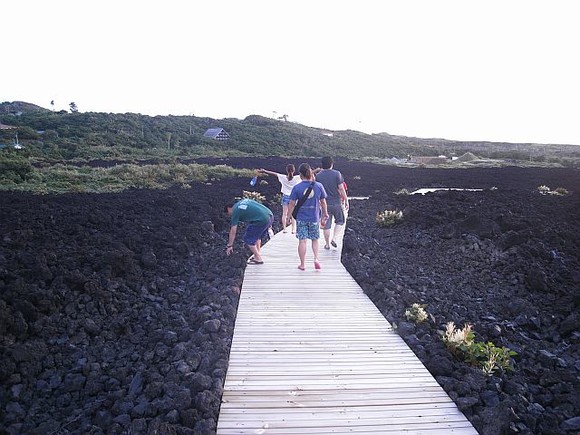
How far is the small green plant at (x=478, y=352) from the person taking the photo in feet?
14.4

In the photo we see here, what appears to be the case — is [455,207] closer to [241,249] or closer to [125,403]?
Answer: [241,249]

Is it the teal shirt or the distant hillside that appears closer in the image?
the teal shirt

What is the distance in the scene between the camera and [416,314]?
536cm

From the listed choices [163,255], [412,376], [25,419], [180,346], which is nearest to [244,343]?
[180,346]

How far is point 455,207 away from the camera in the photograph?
12.9 m

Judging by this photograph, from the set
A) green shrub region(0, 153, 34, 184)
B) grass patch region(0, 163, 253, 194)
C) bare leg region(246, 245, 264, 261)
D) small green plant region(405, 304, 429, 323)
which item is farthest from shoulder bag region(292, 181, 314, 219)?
green shrub region(0, 153, 34, 184)

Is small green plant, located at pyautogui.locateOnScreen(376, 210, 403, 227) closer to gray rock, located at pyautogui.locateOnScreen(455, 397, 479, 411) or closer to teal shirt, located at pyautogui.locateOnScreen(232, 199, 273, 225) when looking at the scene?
teal shirt, located at pyautogui.locateOnScreen(232, 199, 273, 225)

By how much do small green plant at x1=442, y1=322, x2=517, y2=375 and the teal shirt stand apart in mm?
3327

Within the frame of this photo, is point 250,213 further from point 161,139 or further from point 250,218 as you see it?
point 161,139

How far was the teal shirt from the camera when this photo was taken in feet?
22.8

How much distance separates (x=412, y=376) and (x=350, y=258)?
3.79m

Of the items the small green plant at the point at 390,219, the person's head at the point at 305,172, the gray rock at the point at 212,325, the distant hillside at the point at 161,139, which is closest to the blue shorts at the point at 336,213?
the person's head at the point at 305,172

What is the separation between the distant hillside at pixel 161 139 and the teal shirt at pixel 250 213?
31.2m

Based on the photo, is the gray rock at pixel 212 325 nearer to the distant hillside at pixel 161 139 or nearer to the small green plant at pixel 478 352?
→ the small green plant at pixel 478 352
